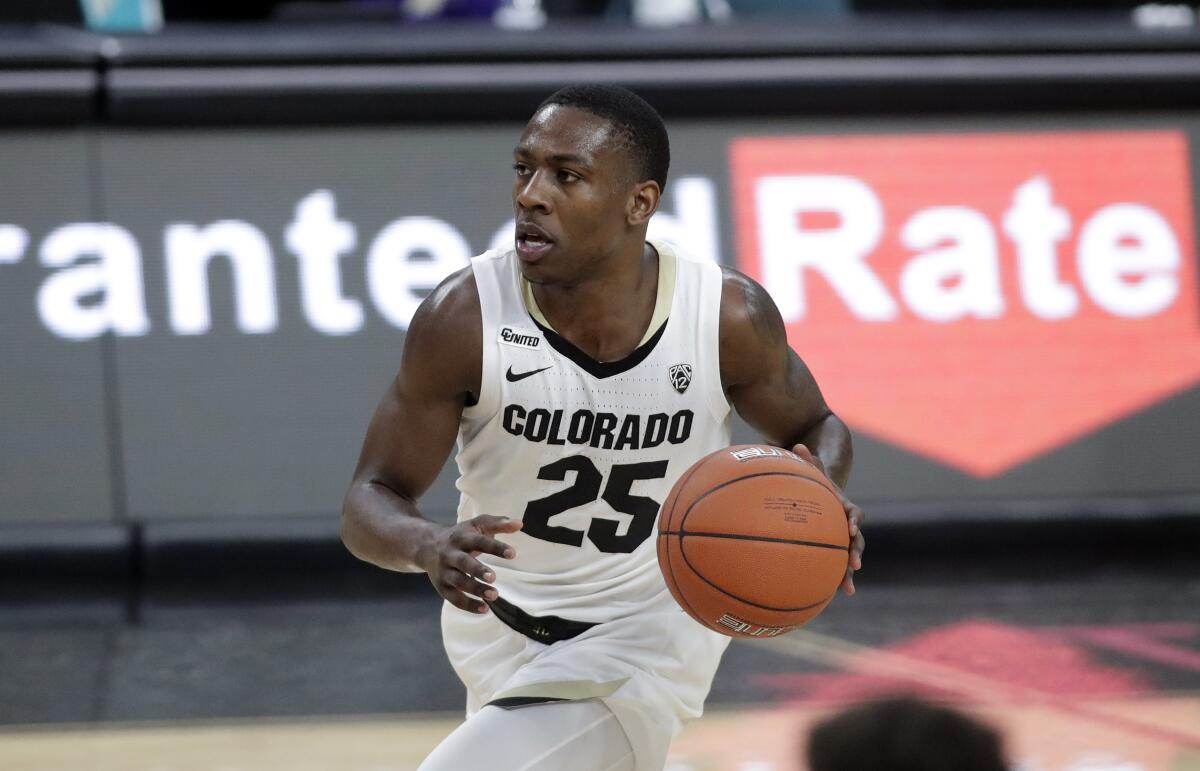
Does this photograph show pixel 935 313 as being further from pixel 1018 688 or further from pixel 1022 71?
pixel 1018 688

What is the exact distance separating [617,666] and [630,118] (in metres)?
1.09

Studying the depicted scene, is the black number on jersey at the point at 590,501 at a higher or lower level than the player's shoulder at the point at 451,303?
lower

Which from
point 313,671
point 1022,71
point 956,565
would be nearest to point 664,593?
point 313,671

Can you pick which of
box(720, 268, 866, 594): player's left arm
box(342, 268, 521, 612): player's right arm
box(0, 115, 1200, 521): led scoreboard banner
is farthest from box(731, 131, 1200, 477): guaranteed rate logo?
box(342, 268, 521, 612): player's right arm

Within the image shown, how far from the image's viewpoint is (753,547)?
3.00 metres

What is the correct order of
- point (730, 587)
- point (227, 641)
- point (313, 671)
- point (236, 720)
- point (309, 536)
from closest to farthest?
point (730, 587)
point (236, 720)
point (313, 671)
point (227, 641)
point (309, 536)

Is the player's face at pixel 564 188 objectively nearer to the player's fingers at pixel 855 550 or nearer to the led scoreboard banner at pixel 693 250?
the player's fingers at pixel 855 550

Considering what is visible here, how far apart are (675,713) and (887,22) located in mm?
4272

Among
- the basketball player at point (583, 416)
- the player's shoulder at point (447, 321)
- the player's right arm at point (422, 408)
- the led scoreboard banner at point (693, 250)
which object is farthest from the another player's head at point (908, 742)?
the led scoreboard banner at point (693, 250)

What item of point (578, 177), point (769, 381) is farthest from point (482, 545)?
point (769, 381)

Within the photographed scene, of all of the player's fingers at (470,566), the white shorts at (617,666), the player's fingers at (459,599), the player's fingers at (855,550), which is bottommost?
the white shorts at (617,666)

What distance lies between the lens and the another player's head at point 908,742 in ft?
4.70

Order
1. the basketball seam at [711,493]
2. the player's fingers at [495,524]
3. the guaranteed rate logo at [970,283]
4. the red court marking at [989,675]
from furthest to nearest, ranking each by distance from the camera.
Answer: the guaranteed rate logo at [970,283]
the red court marking at [989,675]
the basketball seam at [711,493]
the player's fingers at [495,524]

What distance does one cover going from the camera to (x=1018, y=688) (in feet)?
16.8
